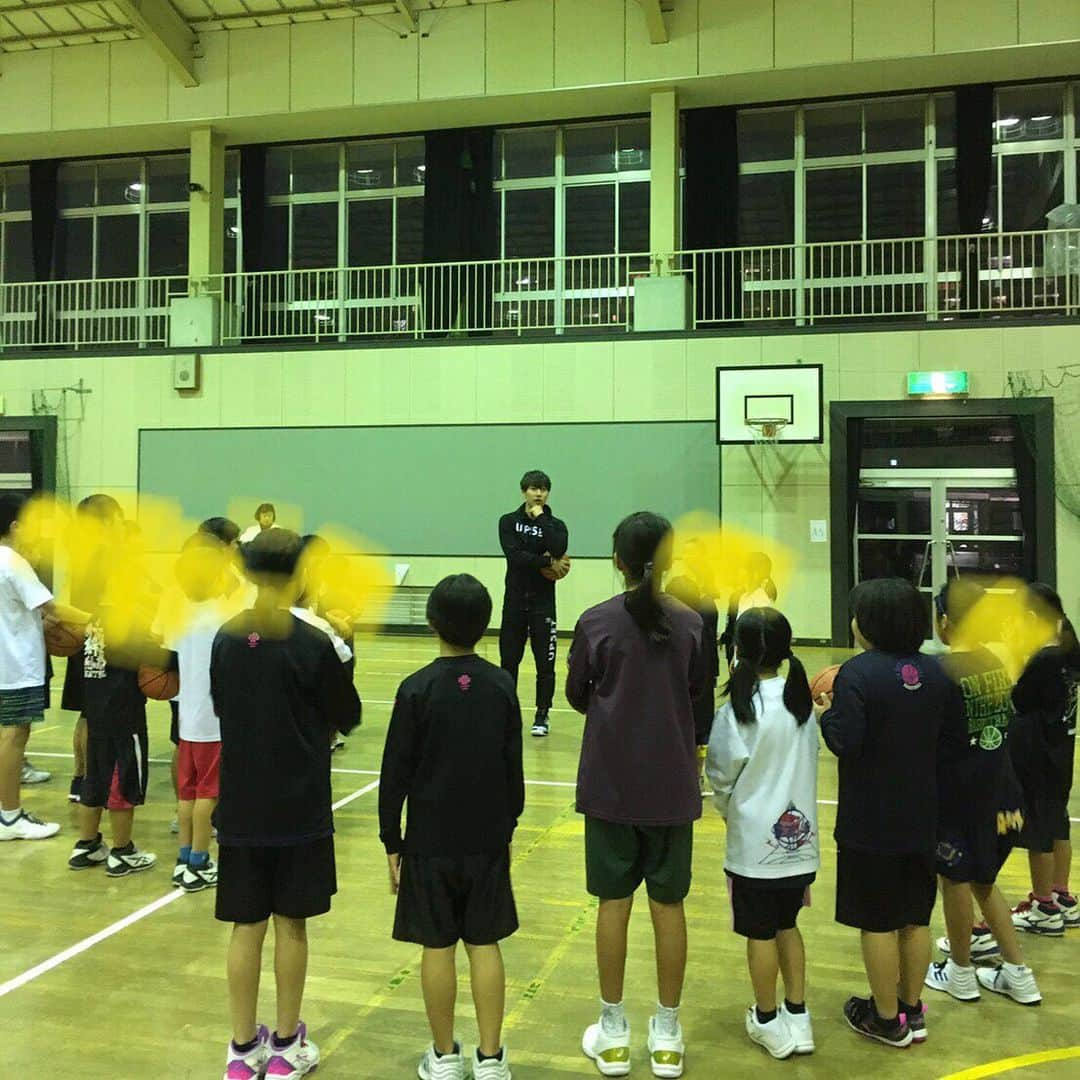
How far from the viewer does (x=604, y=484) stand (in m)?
12.5

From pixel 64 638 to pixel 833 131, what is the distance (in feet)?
40.3

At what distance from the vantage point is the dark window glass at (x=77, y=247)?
15.4 meters

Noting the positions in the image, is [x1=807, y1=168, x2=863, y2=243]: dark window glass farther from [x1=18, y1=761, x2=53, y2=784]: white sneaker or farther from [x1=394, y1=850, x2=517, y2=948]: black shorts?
[x1=394, y1=850, x2=517, y2=948]: black shorts

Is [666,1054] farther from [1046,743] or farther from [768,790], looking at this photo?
[1046,743]

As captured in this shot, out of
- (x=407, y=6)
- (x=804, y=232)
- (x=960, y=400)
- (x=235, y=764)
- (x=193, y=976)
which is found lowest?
(x=193, y=976)

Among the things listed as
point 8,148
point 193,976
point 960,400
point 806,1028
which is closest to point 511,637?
point 193,976

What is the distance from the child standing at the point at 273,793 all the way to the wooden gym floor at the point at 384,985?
24 centimetres

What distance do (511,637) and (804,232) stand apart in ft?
29.7

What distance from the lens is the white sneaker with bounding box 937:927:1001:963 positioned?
3117 millimetres

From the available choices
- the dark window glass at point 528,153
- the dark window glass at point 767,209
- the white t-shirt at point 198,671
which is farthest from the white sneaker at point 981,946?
the dark window glass at point 528,153

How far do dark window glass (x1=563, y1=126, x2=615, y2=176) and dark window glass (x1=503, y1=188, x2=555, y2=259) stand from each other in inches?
20.0

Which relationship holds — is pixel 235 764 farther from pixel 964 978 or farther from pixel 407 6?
pixel 407 6

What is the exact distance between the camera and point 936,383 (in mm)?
11391

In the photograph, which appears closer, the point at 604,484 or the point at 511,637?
the point at 511,637
